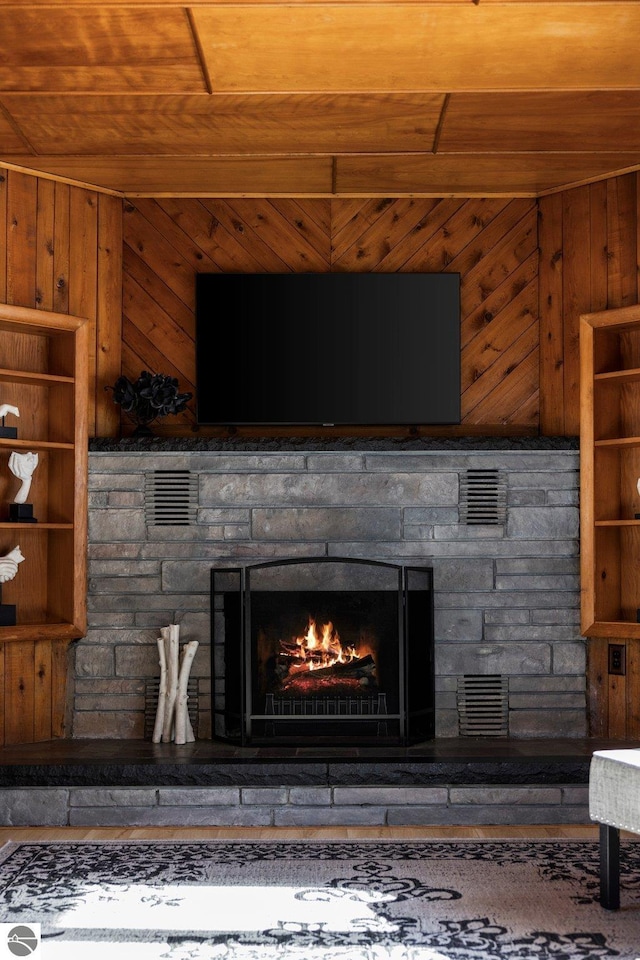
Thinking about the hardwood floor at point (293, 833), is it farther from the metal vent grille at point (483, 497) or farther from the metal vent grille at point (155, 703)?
the metal vent grille at point (483, 497)

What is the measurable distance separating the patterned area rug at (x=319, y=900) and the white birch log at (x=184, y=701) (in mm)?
765

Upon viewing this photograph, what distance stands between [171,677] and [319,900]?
1548 mm

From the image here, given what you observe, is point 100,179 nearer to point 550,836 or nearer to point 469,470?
point 469,470

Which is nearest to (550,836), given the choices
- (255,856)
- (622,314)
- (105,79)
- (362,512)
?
(255,856)

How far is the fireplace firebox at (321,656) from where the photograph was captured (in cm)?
433

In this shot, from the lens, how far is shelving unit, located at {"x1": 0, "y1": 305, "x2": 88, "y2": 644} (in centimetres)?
439

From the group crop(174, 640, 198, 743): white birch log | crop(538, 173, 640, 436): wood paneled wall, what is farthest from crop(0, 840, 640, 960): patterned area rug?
crop(538, 173, 640, 436): wood paneled wall

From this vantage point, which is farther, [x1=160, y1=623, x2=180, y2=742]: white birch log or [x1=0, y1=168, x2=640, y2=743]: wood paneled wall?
[x1=0, y1=168, x2=640, y2=743]: wood paneled wall

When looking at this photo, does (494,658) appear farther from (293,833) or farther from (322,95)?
(322,95)

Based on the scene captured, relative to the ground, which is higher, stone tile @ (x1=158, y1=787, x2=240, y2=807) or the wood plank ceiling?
the wood plank ceiling

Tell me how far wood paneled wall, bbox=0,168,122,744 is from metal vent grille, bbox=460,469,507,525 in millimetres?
1619

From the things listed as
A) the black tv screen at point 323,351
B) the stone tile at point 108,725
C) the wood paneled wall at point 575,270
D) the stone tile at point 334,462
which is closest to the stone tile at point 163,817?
the stone tile at point 108,725

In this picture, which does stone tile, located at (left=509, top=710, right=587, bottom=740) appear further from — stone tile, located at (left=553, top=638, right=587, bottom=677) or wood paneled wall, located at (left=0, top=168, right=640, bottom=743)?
wood paneled wall, located at (left=0, top=168, right=640, bottom=743)

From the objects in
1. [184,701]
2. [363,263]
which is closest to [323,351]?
[363,263]
